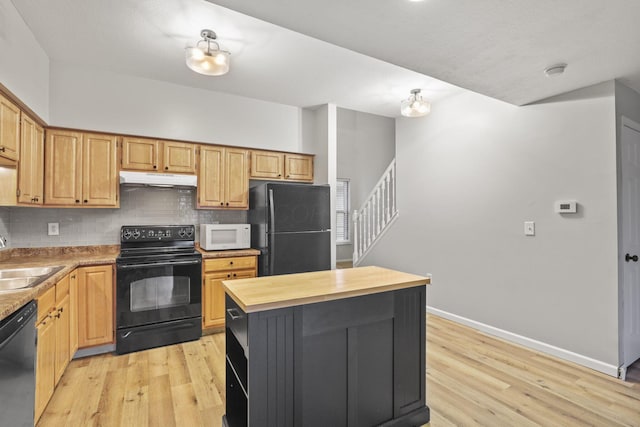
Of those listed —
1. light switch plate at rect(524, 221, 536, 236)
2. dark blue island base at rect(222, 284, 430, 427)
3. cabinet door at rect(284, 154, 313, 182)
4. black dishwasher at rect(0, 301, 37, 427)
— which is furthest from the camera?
cabinet door at rect(284, 154, 313, 182)

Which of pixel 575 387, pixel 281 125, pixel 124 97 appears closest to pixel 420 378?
pixel 575 387

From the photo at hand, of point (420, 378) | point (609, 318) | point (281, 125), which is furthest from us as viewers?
point (281, 125)

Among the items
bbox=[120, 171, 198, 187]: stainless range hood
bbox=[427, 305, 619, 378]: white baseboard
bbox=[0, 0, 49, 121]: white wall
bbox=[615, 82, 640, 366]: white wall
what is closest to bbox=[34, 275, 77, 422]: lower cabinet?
bbox=[120, 171, 198, 187]: stainless range hood

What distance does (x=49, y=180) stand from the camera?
3043 millimetres

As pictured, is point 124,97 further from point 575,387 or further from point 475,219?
point 575,387

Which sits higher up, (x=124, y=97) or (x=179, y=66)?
(x=179, y=66)

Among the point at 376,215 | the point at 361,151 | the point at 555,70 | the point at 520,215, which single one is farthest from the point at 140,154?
the point at 361,151

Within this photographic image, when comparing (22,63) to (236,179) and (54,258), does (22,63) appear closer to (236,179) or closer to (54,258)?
(54,258)

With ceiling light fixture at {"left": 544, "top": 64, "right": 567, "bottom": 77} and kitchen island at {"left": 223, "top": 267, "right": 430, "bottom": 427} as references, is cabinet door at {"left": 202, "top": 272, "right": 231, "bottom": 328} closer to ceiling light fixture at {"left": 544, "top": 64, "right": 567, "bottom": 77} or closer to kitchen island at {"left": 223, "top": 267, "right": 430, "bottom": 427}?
kitchen island at {"left": 223, "top": 267, "right": 430, "bottom": 427}

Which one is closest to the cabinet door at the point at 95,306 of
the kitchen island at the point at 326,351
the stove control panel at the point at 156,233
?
the stove control panel at the point at 156,233

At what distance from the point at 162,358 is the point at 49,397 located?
874 millimetres

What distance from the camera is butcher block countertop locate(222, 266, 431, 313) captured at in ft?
5.19

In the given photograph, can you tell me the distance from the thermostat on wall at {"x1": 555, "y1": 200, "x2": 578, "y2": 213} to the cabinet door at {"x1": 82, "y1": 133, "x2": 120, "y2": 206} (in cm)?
434

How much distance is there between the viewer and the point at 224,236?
12.1ft
